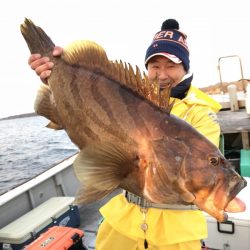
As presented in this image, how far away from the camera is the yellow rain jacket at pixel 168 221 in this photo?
2.32m

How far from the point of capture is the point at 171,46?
263 centimetres

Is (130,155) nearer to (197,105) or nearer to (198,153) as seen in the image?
(198,153)

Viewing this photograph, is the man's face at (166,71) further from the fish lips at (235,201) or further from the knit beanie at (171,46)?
the fish lips at (235,201)

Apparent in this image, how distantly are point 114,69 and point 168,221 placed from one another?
1.14m

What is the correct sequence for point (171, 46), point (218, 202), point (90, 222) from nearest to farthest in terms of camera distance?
point (218, 202) < point (171, 46) < point (90, 222)

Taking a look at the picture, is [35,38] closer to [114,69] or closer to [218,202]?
[114,69]

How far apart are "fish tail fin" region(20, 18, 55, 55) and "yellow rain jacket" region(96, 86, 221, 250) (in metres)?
1.07

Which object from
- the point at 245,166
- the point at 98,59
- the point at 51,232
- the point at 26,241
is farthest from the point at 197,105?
the point at 245,166

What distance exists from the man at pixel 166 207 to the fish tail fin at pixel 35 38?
6 centimetres

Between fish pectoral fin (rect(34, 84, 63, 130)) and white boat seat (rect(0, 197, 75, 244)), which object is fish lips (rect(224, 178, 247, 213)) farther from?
white boat seat (rect(0, 197, 75, 244))

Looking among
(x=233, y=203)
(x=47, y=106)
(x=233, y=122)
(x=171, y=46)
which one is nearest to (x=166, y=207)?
(x=233, y=203)

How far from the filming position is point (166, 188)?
6.09 ft

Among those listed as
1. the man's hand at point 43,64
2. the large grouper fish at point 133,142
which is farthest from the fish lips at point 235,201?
the man's hand at point 43,64

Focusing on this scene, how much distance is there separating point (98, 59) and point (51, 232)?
2.89 meters
